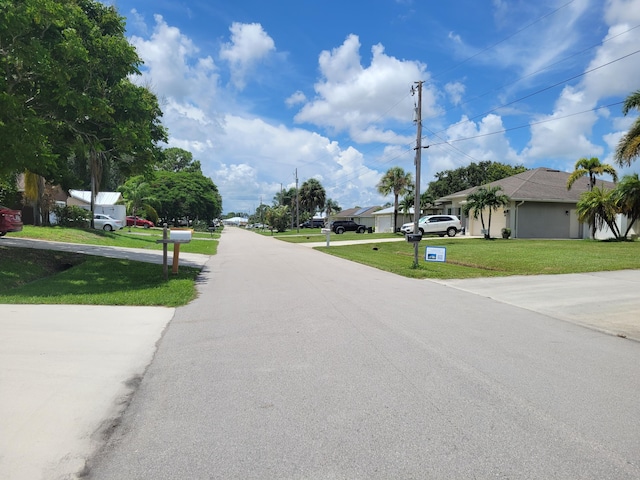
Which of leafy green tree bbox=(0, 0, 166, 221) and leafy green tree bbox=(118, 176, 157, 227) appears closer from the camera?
leafy green tree bbox=(0, 0, 166, 221)

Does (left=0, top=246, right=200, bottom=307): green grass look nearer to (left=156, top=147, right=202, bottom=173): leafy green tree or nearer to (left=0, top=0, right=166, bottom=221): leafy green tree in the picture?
(left=0, top=0, right=166, bottom=221): leafy green tree

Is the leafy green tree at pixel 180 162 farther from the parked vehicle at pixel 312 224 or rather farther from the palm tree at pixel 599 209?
the palm tree at pixel 599 209

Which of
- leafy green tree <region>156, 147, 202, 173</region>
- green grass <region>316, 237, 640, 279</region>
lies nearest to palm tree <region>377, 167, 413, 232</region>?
green grass <region>316, 237, 640, 279</region>

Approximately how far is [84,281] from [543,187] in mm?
33574

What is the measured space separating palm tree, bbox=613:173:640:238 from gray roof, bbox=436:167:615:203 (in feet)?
22.6

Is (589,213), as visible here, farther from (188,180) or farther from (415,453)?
(188,180)

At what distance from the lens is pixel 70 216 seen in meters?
31.6

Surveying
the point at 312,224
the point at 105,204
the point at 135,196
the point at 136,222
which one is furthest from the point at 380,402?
the point at 312,224

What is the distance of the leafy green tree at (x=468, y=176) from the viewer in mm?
67688

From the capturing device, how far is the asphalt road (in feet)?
10.5

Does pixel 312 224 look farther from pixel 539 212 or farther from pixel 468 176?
pixel 539 212

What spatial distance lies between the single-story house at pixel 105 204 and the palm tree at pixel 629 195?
43.5m

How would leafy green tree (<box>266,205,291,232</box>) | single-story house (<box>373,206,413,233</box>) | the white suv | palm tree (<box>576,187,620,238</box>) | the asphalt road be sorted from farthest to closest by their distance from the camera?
leafy green tree (<box>266,205,291,232</box>) → single-story house (<box>373,206,413,233</box>) → the white suv → palm tree (<box>576,187,620,238</box>) → the asphalt road

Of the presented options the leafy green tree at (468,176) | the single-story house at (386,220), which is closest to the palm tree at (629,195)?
the single-story house at (386,220)
